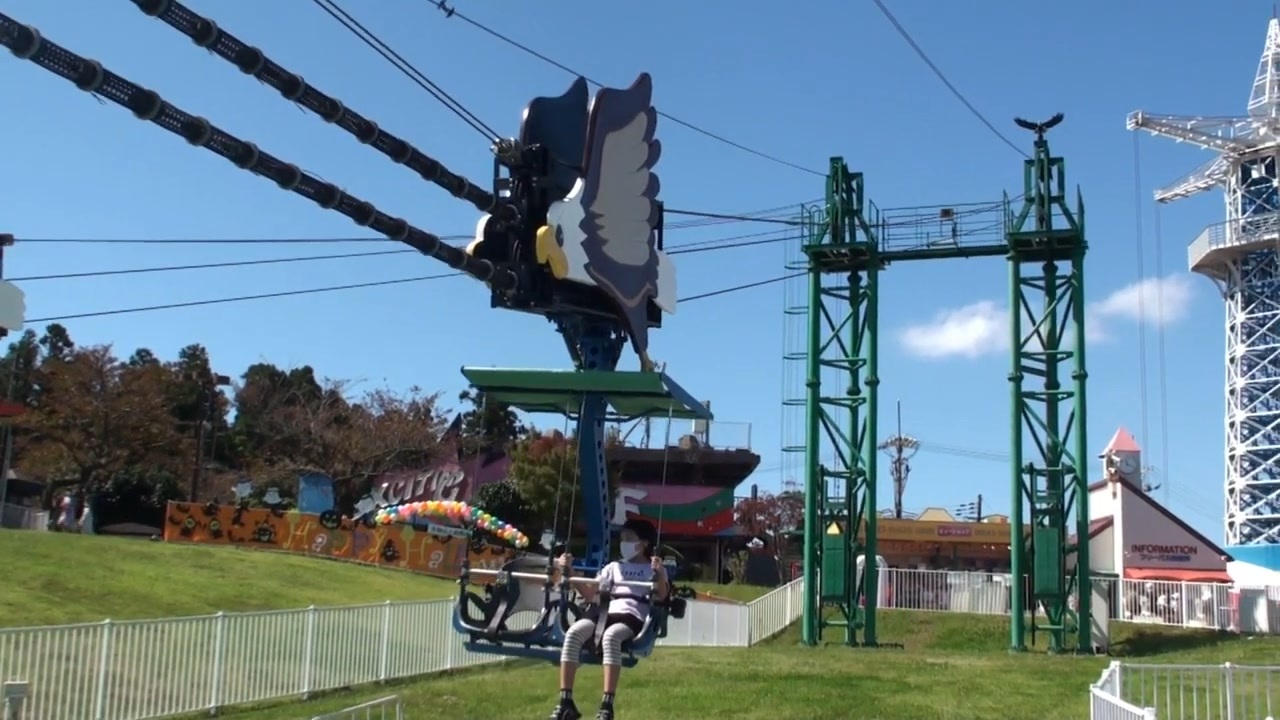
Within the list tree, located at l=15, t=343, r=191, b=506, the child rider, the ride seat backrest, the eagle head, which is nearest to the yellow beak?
the eagle head

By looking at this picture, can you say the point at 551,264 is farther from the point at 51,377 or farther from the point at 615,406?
the point at 51,377

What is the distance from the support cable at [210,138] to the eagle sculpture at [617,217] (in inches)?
52.6

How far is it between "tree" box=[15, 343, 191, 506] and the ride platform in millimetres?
33709

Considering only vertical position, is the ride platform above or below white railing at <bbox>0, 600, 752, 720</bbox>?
above

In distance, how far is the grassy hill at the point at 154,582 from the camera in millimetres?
19656

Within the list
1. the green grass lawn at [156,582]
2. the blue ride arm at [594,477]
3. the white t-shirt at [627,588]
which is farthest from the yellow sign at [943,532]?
the white t-shirt at [627,588]

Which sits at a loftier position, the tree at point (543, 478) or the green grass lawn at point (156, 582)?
the tree at point (543, 478)

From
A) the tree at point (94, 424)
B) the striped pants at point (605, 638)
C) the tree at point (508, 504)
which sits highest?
the tree at point (94, 424)

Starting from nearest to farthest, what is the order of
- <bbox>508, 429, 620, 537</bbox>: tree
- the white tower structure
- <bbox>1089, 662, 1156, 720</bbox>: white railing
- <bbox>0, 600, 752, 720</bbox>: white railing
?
<bbox>1089, 662, 1156, 720</bbox>: white railing
<bbox>0, 600, 752, 720</bbox>: white railing
<bbox>508, 429, 620, 537</bbox>: tree
the white tower structure

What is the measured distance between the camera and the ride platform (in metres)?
15.0

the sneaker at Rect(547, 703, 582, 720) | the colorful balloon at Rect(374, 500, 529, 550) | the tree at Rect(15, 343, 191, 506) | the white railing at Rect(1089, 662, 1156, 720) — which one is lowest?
the sneaker at Rect(547, 703, 582, 720)

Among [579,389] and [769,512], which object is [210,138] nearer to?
[579,389]

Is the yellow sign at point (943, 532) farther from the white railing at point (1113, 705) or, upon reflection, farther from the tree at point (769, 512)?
the white railing at point (1113, 705)

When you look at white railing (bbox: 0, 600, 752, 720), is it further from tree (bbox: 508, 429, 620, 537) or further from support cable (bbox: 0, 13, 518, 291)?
tree (bbox: 508, 429, 620, 537)
